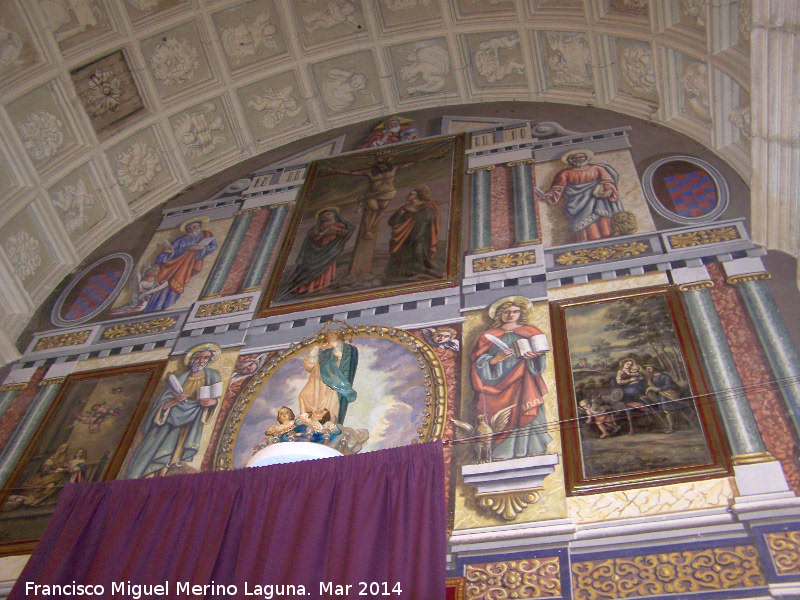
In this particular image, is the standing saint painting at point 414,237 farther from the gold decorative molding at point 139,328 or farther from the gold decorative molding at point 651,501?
the gold decorative molding at point 651,501

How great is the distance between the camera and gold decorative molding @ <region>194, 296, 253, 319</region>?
905cm

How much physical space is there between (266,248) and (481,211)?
2.49 metres

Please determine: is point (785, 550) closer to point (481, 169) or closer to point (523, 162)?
point (523, 162)

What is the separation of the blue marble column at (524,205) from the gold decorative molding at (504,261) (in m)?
0.20

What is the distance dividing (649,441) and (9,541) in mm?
5340

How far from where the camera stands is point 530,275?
8156mm

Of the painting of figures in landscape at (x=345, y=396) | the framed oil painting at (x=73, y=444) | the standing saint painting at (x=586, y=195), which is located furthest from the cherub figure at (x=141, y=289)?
the standing saint painting at (x=586, y=195)

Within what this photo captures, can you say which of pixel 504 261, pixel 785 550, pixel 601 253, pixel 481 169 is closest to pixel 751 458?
pixel 785 550

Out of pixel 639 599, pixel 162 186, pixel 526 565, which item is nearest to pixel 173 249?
pixel 162 186

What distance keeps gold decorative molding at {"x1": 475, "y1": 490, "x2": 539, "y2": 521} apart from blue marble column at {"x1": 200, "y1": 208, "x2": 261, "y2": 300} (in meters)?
4.24

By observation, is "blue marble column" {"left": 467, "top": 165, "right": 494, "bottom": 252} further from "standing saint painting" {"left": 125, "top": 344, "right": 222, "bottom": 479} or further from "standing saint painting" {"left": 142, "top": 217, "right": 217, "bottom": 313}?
"standing saint painting" {"left": 142, "top": 217, "right": 217, "bottom": 313}

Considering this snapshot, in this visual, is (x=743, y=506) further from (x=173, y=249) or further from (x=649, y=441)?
(x=173, y=249)

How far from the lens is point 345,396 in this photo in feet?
24.9

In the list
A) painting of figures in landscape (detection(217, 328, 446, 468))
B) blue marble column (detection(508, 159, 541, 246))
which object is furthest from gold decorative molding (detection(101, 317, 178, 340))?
blue marble column (detection(508, 159, 541, 246))
